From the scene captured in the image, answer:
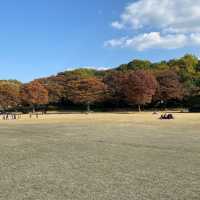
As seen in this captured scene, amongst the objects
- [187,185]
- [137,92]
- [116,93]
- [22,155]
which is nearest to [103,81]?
[116,93]

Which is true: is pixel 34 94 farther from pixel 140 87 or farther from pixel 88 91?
pixel 140 87

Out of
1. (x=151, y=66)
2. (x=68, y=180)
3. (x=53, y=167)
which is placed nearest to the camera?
(x=68, y=180)

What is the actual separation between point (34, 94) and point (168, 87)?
3371cm

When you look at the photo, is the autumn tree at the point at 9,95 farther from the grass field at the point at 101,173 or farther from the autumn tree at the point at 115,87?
the grass field at the point at 101,173

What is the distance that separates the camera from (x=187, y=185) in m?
11.4

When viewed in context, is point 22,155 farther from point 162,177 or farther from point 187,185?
point 187,185

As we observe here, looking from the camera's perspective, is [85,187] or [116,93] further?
[116,93]

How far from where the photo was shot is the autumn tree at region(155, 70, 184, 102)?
9525cm

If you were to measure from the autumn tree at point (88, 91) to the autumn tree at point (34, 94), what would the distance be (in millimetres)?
7253

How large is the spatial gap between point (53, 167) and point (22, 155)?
13.3 feet

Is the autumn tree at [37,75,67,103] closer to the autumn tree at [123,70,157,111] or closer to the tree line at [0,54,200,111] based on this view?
the tree line at [0,54,200,111]

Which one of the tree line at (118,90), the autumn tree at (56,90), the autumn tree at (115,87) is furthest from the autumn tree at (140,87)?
the autumn tree at (56,90)

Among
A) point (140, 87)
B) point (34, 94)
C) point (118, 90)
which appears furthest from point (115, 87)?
point (34, 94)

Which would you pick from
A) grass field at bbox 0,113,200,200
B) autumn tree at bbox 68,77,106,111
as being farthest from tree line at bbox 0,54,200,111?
grass field at bbox 0,113,200,200
